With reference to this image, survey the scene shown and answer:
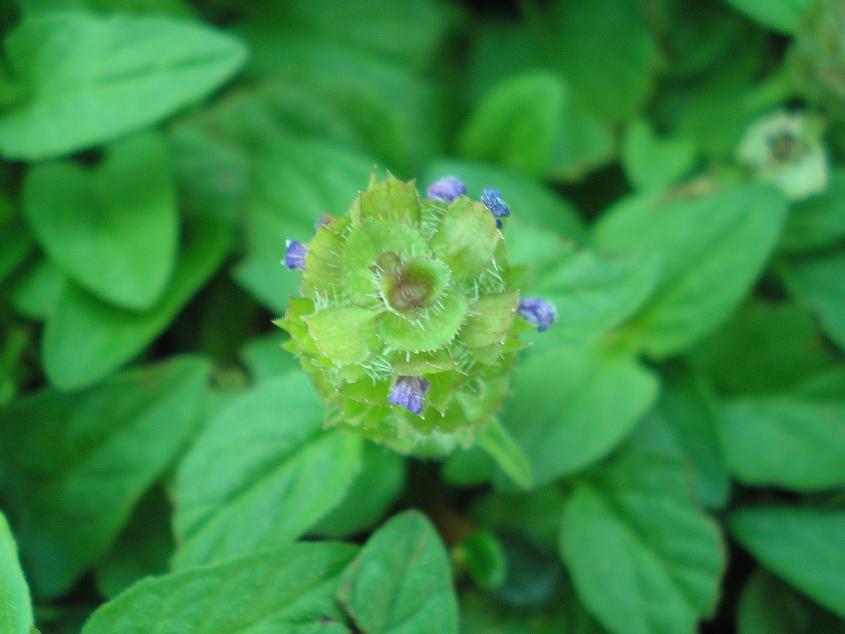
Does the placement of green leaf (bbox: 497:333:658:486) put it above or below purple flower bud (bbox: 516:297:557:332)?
below

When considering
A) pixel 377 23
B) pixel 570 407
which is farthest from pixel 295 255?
pixel 377 23

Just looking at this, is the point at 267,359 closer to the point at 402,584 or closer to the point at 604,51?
the point at 402,584

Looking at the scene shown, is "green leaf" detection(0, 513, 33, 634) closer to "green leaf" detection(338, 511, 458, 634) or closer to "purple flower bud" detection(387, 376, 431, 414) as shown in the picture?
"green leaf" detection(338, 511, 458, 634)

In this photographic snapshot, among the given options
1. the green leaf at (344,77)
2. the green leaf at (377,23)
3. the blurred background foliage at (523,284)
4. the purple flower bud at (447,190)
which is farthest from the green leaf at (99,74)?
the purple flower bud at (447,190)

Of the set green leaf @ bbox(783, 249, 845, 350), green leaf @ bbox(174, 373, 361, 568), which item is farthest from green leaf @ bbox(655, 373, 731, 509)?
green leaf @ bbox(174, 373, 361, 568)

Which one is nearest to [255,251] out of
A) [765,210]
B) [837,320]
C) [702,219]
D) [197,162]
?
[197,162]

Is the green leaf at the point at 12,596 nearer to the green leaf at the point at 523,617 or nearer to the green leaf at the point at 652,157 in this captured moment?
the green leaf at the point at 523,617

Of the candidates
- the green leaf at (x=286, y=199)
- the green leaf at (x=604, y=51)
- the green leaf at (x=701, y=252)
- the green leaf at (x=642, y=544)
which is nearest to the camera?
the green leaf at (x=642, y=544)
